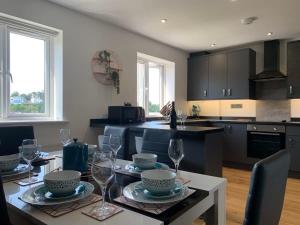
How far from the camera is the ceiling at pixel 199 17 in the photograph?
2.89 meters

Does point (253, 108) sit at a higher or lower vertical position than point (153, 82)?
lower

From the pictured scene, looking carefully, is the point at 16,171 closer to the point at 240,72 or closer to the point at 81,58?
the point at 81,58

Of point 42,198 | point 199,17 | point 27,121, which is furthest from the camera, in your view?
point 199,17

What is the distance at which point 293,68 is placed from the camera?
418 centimetres

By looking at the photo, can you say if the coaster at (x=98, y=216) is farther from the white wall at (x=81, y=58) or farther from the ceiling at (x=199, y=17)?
the ceiling at (x=199, y=17)

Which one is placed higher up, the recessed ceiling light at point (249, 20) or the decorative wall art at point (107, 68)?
the recessed ceiling light at point (249, 20)

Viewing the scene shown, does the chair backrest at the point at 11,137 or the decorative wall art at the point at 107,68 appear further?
the decorative wall art at the point at 107,68

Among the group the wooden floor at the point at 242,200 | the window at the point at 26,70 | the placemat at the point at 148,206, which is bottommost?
the wooden floor at the point at 242,200

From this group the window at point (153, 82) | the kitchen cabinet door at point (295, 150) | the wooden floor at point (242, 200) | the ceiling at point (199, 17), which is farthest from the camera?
the window at point (153, 82)

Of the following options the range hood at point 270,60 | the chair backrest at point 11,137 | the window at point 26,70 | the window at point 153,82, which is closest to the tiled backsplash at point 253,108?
the range hood at point 270,60

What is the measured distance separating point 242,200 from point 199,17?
2.50m

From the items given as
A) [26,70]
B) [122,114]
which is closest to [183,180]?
[122,114]

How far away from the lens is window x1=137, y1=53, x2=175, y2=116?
4.54m

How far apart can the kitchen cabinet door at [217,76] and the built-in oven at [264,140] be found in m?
1.02
